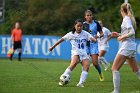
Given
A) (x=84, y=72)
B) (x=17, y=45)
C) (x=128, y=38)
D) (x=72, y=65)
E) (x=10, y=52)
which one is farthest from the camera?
(x=10, y=52)

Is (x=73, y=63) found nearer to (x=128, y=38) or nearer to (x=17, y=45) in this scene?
(x=128, y=38)

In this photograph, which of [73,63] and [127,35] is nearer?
[127,35]

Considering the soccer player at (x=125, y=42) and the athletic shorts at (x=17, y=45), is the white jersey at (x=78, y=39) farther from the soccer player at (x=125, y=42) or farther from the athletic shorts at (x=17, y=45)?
the athletic shorts at (x=17, y=45)

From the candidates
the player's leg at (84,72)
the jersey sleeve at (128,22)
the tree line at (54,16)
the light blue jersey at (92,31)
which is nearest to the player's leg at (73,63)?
the player's leg at (84,72)

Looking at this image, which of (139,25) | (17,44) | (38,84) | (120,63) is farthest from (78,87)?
(139,25)

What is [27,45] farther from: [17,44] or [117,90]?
[117,90]

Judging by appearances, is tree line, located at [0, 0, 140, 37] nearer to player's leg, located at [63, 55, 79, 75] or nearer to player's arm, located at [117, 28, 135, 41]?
player's leg, located at [63, 55, 79, 75]

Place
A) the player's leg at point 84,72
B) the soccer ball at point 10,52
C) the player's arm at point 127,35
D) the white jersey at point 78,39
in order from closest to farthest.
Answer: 1. the player's arm at point 127,35
2. the player's leg at point 84,72
3. the white jersey at point 78,39
4. the soccer ball at point 10,52

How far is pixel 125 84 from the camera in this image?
56.6ft

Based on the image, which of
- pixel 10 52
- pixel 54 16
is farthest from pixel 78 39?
pixel 54 16

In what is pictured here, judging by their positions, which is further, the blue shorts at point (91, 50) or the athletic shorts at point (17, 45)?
the athletic shorts at point (17, 45)

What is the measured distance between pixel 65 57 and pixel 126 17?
20390 mm

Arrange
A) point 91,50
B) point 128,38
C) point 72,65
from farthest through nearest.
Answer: point 91,50, point 72,65, point 128,38

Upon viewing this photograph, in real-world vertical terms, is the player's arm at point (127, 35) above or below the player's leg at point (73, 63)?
above
